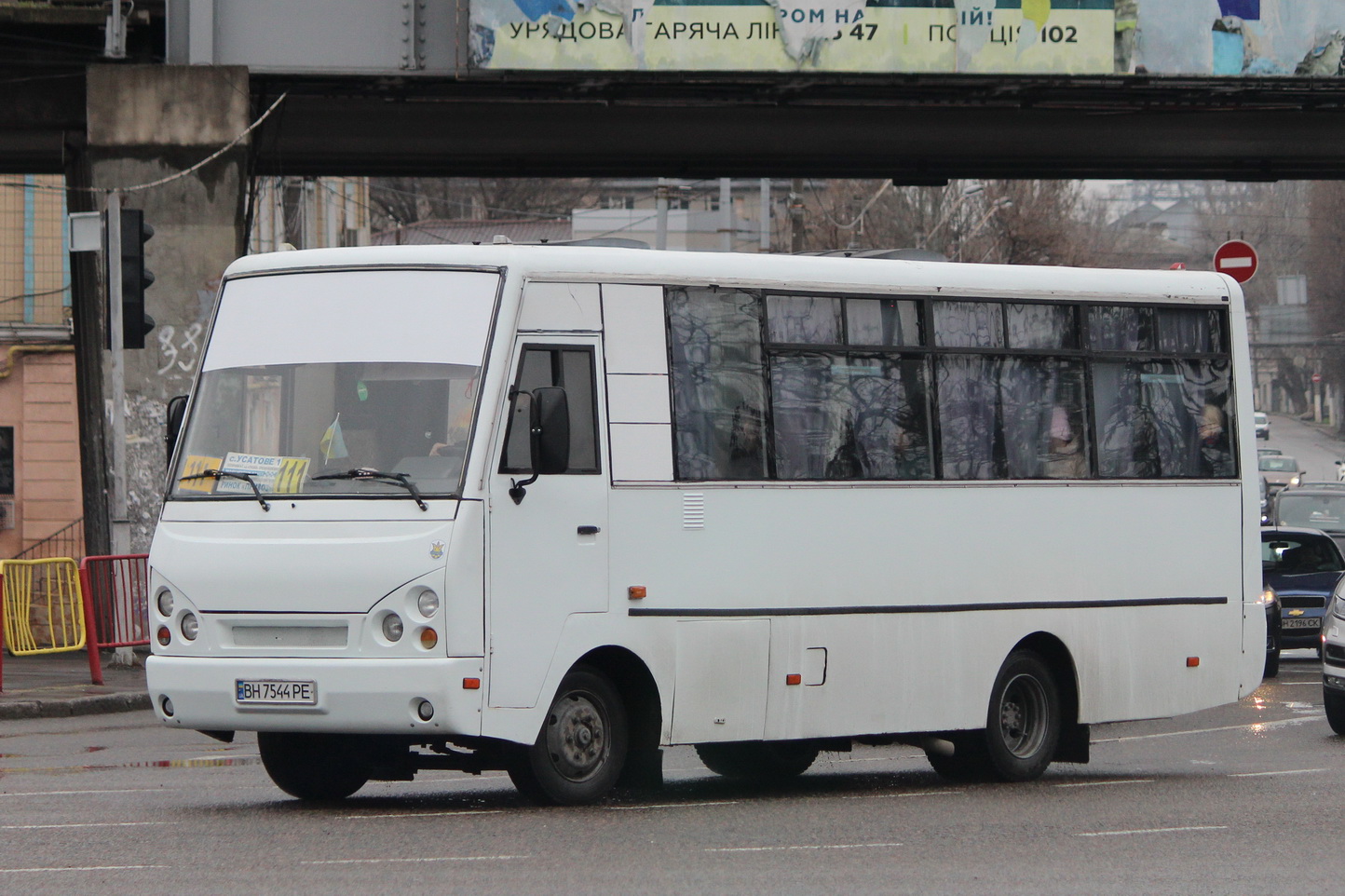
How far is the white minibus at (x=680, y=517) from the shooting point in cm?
1016

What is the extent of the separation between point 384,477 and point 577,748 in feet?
5.37

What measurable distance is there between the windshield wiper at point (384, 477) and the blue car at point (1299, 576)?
1744 centimetres

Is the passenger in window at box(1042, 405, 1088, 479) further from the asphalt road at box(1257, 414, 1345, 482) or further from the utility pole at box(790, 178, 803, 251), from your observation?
the asphalt road at box(1257, 414, 1345, 482)

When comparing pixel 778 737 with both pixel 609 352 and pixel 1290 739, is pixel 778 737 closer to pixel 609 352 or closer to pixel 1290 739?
pixel 609 352

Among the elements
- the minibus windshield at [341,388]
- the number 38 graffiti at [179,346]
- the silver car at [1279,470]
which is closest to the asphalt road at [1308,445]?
the silver car at [1279,470]

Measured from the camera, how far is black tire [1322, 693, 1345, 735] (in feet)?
53.7

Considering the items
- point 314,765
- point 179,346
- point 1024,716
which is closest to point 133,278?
point 179,346

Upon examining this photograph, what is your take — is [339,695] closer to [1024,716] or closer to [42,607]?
[1024,716]

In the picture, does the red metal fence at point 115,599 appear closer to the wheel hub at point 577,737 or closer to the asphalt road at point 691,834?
the asphalt road at point 691,834

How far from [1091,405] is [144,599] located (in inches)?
420

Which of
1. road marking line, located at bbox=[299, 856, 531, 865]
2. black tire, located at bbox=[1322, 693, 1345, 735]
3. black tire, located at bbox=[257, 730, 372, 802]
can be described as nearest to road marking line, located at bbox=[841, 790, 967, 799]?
black tire, located at bbox=[257, 730, 372, 802]

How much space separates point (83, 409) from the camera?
78.3ft

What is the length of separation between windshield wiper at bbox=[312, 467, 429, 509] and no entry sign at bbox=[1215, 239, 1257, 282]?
53.2ft

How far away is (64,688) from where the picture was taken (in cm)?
1919
